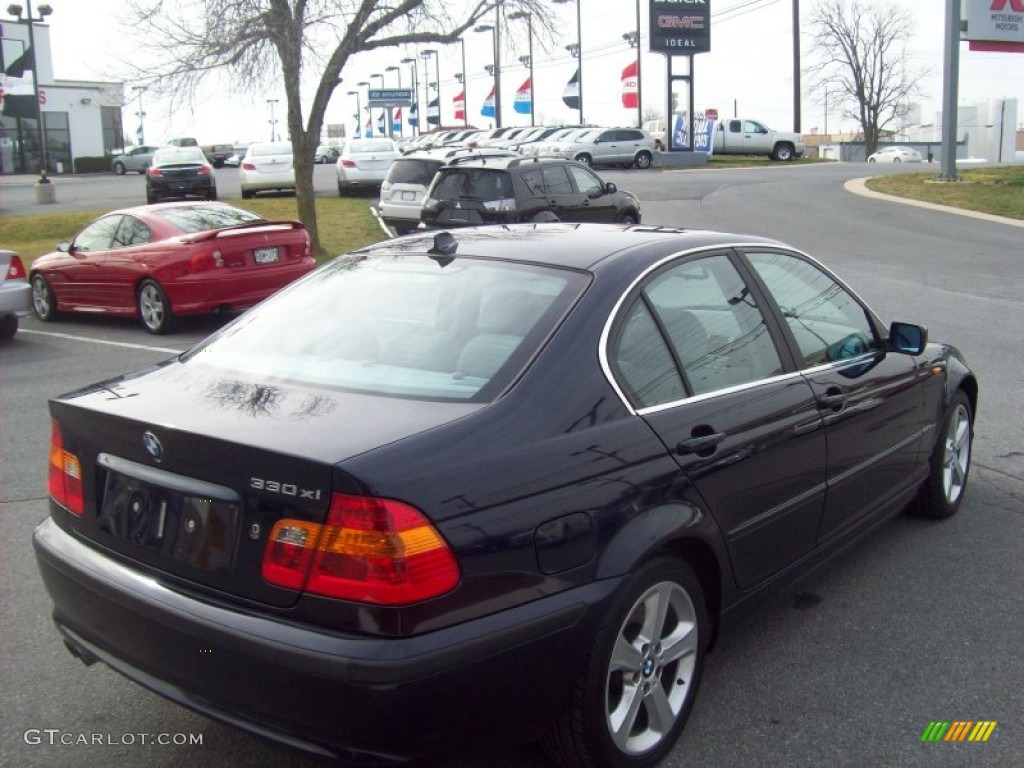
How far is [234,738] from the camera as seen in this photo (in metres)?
3.39

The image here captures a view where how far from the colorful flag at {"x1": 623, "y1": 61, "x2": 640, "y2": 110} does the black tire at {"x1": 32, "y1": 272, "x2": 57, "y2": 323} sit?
4802 centimetres

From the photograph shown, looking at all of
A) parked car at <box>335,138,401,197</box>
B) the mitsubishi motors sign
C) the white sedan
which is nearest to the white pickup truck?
the white sedan

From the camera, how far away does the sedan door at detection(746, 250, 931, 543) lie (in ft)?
13.7

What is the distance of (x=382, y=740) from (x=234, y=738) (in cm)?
100

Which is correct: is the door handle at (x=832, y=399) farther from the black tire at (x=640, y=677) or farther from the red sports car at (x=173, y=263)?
the red sports car at (x=173, y=263)

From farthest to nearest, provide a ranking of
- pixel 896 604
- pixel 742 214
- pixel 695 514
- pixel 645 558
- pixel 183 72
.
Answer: pixel 742 214, pixel 183 72, pixel 896 604, pixel 695 514, pixel 645 558

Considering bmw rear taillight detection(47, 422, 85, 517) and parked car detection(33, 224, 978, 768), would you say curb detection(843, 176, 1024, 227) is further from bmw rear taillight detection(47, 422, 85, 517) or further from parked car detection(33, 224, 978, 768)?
bmw rear taillight detection(47, 422, 85, 517)

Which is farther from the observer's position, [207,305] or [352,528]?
[207,305]

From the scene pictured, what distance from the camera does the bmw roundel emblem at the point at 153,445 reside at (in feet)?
→ 9.81

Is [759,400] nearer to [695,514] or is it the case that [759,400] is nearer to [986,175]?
[695,514]

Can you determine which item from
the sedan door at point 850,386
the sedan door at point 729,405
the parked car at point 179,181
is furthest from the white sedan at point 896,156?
the sedan door at point 729,405

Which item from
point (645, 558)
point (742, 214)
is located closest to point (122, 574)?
point (645, 558)

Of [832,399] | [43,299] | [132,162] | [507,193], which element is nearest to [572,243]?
[832,399]

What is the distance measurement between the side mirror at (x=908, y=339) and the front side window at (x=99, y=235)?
10099mm
